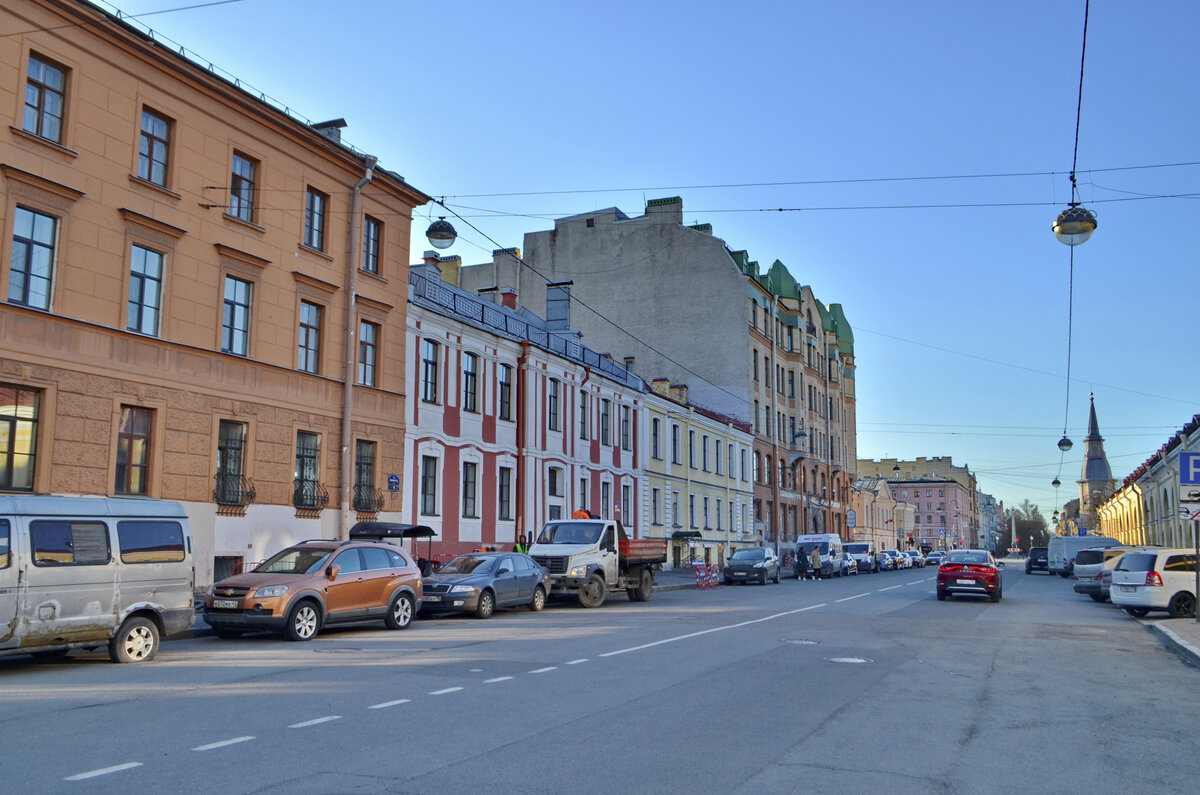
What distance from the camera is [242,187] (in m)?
23.5

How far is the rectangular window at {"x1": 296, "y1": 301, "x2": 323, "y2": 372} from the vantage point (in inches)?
981

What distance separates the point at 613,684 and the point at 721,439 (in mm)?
45379

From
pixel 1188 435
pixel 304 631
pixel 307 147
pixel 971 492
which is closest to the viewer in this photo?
pixel 304 631

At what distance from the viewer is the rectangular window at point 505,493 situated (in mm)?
33312

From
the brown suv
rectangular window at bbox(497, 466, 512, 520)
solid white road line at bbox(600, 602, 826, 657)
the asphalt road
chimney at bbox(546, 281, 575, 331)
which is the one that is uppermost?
chimney at bbox(546, 281, 575, 331)

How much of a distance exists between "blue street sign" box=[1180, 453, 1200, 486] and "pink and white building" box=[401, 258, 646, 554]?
63.9 feet

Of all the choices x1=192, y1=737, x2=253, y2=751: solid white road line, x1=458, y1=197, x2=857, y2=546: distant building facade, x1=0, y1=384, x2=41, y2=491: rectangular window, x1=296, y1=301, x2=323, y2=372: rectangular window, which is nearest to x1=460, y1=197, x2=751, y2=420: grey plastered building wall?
x1=458, y1=197, x2=857, y2=546: distant building facade

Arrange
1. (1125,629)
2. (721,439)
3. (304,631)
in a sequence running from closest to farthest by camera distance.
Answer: (304,631) < (1125,629) < (721,439)

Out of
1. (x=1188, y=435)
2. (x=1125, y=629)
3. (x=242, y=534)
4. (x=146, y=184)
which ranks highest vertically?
(x=146, y=184)

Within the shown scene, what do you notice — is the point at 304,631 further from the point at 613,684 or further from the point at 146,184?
the point at 146,184

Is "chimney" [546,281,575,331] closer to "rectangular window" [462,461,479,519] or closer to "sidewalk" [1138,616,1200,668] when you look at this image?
"rectangular window" [462,461,479,519]

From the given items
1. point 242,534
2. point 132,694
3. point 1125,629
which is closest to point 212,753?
point 132,694

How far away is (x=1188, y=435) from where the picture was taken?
36406mm

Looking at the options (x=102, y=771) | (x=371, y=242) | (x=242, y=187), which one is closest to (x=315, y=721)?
(x=102, y=771)
